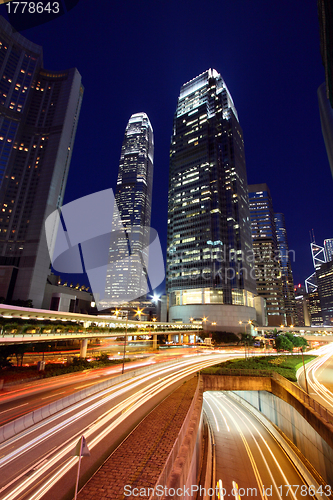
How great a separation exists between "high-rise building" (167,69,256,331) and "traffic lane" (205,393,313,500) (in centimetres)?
8034

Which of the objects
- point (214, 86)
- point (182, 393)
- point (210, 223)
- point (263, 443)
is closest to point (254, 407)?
point (263, 443)

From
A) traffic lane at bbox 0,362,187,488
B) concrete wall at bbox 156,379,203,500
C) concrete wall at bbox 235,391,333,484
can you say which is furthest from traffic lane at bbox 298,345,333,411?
traffic lane at bbox 0,362,187,488

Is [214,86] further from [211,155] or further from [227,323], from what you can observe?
[227,323]

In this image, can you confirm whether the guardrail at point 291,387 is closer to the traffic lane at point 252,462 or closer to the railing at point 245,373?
the railing at point 245,373

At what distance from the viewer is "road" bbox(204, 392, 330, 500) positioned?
15.8 meters

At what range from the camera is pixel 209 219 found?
397ft

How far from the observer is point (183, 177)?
13725 centimetres

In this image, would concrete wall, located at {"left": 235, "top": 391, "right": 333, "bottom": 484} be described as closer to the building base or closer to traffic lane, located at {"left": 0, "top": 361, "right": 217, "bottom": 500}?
traffic lane, located at {"left": 0, "top": 361, "right": 217, "bottom": 500}

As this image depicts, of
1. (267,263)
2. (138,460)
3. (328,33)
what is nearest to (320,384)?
(138,460)

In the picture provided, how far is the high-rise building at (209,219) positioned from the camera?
364ft

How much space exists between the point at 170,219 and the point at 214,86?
10305cm

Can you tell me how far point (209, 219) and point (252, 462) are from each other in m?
109

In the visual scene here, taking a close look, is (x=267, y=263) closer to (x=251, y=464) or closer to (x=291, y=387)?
(x=291, y=387)

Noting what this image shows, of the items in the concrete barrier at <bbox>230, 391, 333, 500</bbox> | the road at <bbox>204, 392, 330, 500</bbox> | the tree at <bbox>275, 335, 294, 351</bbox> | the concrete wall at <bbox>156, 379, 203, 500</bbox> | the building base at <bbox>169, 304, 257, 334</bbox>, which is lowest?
the road at <bbox>204, 392, 330, 500</bbox>
